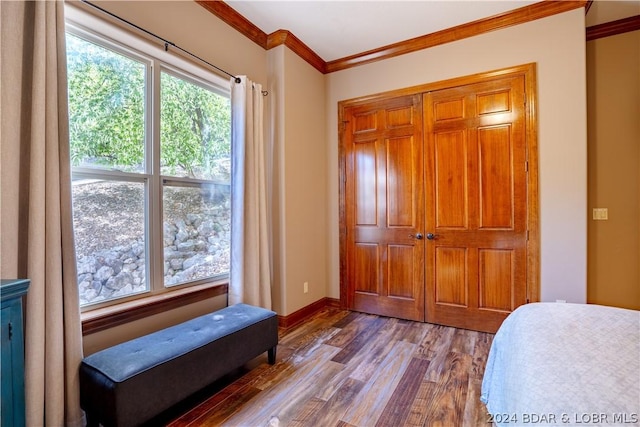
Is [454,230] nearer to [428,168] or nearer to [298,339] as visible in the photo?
[428,168]

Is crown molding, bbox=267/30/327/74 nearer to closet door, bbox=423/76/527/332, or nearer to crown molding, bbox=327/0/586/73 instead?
crown molding, bbox=327/0/586/73

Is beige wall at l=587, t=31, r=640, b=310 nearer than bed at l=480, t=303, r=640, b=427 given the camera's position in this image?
No

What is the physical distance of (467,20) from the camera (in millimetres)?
2748

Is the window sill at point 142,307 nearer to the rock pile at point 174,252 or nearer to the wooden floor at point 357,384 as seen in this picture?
the rock pile at point 174,252

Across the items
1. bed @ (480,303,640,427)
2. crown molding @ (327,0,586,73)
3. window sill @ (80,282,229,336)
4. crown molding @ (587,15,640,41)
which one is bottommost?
window sill @ (80,282,229,336)

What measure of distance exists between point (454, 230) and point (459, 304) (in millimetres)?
743

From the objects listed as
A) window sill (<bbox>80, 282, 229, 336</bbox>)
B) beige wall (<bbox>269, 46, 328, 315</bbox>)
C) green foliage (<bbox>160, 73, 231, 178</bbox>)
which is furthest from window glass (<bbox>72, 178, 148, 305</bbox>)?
beige wall (<bbox>269, 46, 328, 315</bbox>)

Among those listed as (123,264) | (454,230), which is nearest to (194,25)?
(123,264)

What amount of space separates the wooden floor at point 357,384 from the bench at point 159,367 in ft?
0.71

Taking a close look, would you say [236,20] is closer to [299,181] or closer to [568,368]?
[299,181]

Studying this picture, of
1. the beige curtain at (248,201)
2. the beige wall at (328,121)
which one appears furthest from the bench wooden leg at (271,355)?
the beige wall at (328,121)

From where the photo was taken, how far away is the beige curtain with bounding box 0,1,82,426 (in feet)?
4.46

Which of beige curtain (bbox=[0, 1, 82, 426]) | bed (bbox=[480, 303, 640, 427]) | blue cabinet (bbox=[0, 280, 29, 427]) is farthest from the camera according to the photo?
beige curtain (bbox=[0, 1, 82, 426])

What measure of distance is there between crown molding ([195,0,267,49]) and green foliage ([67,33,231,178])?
2.08 feet
